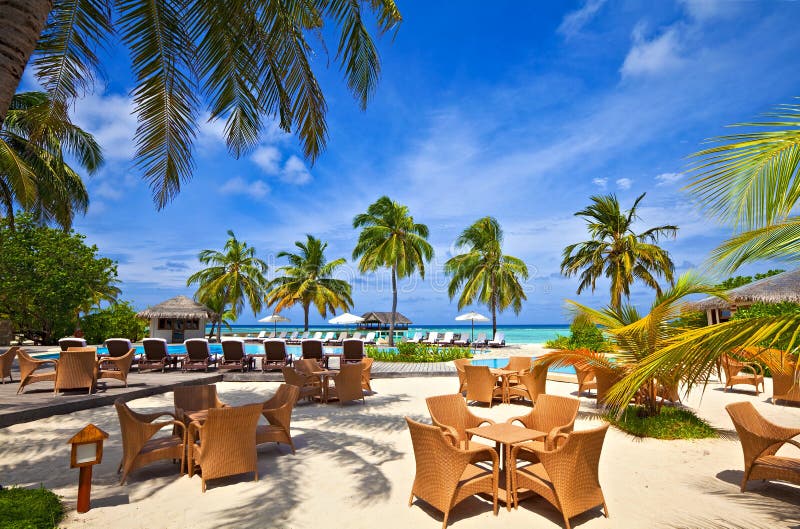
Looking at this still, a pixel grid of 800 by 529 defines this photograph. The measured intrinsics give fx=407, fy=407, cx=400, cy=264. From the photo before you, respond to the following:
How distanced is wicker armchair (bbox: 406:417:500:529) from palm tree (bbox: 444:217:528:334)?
2163 cm

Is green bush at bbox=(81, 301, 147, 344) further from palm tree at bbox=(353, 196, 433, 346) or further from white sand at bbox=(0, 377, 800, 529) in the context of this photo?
white sand at bbox=(0, 377, 800, 529)

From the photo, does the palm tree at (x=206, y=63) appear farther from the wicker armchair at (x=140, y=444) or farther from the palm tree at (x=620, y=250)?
the palm tree at (x=620, y=250)

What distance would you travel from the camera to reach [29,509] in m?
3.17

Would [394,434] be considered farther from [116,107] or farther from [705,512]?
[116,107]

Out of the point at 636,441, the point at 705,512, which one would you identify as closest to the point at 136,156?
the point at 705,512

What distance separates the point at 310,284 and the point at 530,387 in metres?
22.7

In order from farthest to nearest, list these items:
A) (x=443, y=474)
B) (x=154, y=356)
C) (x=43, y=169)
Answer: (x=154, y=356) → (x=43, y=169) → (x=443, y=474)

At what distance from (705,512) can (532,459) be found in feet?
4.65

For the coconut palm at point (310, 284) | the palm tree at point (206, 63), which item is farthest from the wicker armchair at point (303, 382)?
the coconut palm at point (310, 284)

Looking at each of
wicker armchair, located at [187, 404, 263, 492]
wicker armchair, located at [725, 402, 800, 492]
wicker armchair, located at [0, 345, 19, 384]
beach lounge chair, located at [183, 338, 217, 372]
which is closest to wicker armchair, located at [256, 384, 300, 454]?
wicker armchair, located at [187, 404, 263, 492]

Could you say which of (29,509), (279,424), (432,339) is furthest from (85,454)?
(432,339)

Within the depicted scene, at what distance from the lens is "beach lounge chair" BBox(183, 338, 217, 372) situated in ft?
39.4

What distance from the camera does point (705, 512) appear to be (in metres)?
3.46

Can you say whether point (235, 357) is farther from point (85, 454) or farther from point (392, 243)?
point (392, 243)
